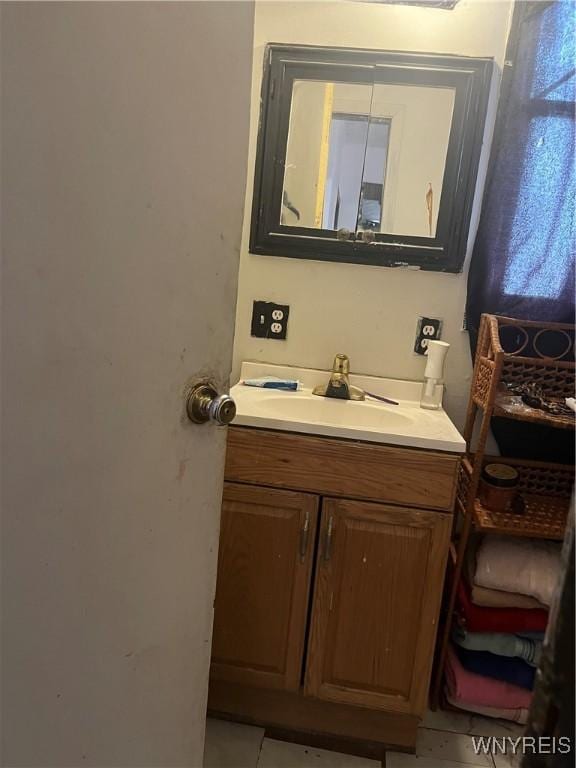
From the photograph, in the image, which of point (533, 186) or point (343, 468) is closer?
point (343, 468)

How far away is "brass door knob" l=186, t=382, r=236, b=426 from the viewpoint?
2.24 ft

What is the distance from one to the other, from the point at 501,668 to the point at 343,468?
736 millimetres

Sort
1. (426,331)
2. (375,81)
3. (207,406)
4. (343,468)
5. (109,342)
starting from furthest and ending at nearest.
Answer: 1. (426,331)
2. (375,81)
3. (343,468)
4. (207,406)
5. (109,342)

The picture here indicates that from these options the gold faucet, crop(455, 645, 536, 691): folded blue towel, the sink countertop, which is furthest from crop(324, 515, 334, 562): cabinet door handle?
crop(455, 645, 536, 691): folded blue towel

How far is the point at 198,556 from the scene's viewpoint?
77 cm

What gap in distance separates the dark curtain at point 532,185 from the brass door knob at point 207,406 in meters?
1.07

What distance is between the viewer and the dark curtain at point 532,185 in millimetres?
1412

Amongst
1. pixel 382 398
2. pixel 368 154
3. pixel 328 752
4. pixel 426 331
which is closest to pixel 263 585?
pixel 328 752

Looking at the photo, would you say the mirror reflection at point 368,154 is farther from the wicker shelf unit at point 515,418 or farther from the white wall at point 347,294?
the wicker shelf unit at point 515,418

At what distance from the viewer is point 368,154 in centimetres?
156

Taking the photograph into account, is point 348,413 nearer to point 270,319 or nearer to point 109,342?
point 270,319

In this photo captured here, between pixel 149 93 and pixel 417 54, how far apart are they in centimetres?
123

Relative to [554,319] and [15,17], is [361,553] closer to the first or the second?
[554,319]

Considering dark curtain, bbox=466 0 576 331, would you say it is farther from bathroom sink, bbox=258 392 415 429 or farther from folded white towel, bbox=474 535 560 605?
folded white towel, bbox=474 535 560 605
